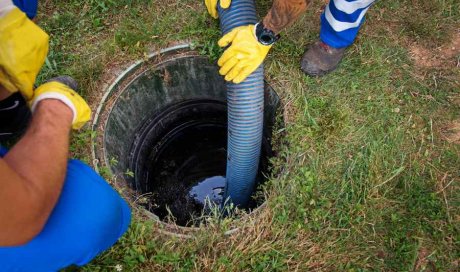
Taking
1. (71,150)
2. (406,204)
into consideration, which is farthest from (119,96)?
(406,204)

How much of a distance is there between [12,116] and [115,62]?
25.1 inches

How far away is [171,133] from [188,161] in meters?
0.28

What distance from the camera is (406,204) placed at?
2.16 metres

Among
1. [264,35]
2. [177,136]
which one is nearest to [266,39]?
[264,35]

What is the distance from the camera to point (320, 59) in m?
2.35


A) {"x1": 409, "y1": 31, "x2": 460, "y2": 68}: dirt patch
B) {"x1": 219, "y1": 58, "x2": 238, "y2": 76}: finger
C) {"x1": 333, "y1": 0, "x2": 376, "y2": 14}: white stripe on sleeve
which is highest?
{"x1": 333, "y1": 0, "x2": 376, "y2": 14}: white stripe on sleeve

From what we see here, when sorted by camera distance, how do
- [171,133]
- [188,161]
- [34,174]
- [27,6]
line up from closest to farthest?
1. [34,174]
2. [27,6]
3. [171,133]
4. [188,161]

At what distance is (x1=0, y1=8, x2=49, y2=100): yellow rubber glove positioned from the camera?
1.57 meters

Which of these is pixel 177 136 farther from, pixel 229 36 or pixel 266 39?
pixel 266 39

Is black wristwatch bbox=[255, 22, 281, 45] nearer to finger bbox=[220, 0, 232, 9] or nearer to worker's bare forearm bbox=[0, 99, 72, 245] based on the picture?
finger bbox=[220, 0, 232, 9]

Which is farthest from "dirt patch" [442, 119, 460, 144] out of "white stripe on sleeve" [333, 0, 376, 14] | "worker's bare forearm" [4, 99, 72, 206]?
"worker's bare forearm" [4, 99, 72, 206]

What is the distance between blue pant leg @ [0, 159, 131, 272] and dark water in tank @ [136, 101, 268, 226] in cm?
A: 133


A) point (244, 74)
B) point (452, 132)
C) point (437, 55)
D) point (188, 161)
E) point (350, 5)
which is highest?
point (350, 5)

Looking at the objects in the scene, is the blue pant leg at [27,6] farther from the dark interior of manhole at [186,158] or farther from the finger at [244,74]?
the finger at [244,74]
